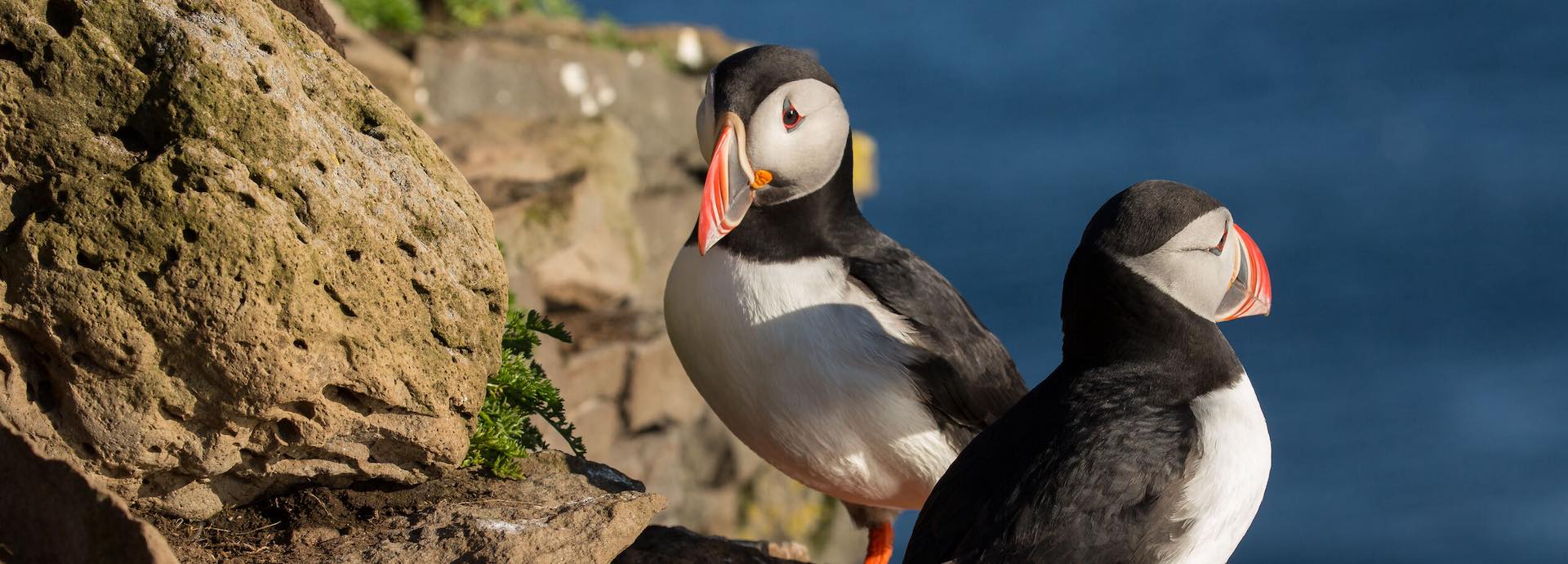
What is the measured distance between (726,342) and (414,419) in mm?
1094

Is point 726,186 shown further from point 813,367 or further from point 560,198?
point 560,198

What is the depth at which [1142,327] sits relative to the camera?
400 centimetres

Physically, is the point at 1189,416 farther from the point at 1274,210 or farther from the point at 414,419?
the point at 1274,210

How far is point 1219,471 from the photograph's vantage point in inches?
150

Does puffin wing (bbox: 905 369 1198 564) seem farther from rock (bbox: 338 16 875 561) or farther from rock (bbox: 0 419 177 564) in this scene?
rock (bbox: 338 16 875 561)

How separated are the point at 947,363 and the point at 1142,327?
809 millimetres

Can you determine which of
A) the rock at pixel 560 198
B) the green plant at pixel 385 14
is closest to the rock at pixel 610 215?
the rock at pixel 560 198

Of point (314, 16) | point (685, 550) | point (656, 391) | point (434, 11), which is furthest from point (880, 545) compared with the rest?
point (434, 11)

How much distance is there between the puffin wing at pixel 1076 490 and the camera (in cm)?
372

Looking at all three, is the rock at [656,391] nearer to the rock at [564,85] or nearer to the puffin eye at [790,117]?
the rock at [564,85]

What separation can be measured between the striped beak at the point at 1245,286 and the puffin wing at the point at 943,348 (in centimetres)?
83

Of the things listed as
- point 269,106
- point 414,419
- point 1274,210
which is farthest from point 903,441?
point 1274,210

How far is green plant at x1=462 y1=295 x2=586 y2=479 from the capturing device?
165 inches

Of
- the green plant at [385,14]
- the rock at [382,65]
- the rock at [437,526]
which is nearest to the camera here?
the rock at [437,526]
